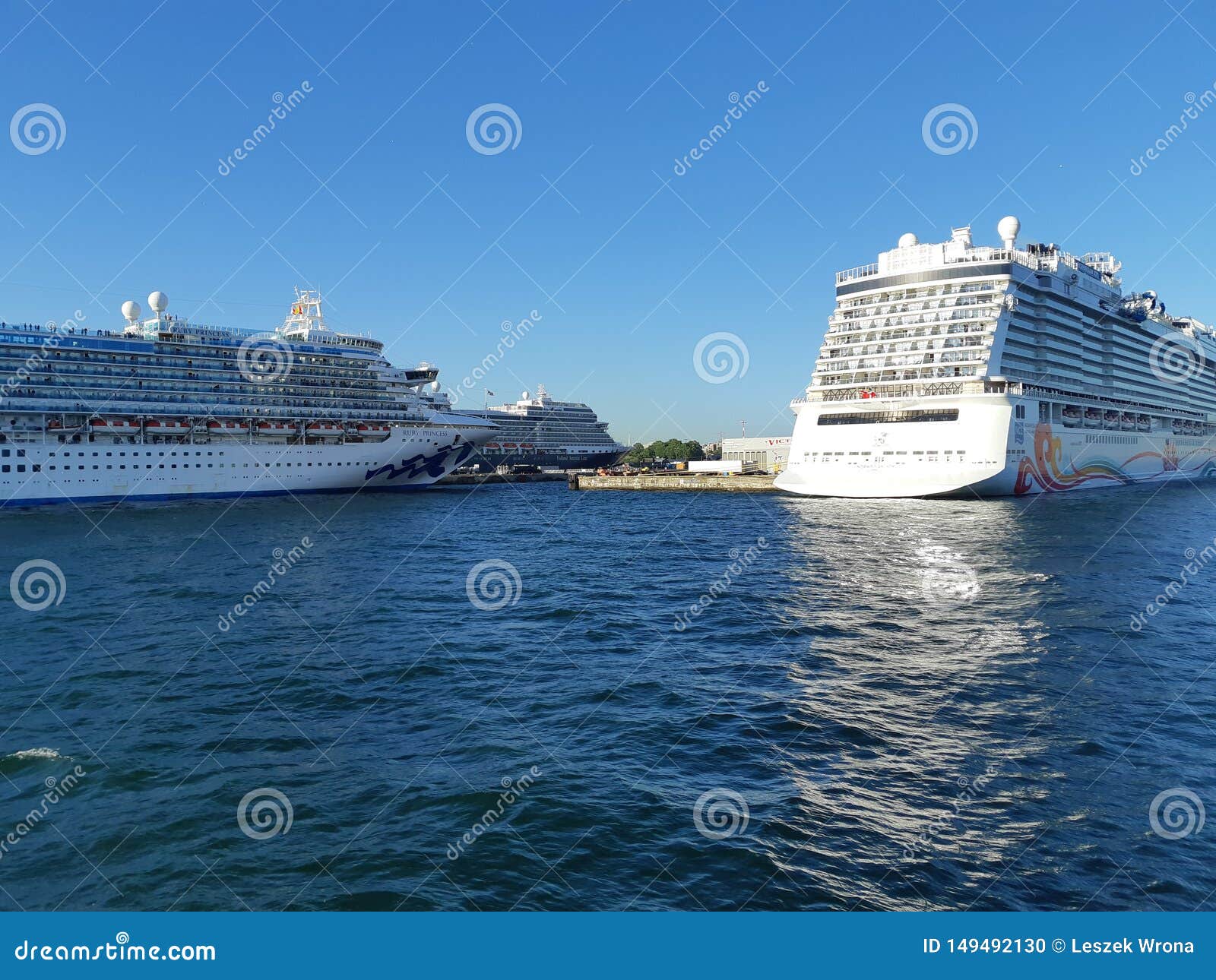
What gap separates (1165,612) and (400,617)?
22015mm

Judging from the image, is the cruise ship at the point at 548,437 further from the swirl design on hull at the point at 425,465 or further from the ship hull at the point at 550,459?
the swirl design on hull at the point at 425,465

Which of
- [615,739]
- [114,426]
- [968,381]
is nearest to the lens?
[615,739]

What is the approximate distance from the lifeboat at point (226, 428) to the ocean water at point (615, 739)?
44654 mm

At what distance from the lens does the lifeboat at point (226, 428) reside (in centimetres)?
6831

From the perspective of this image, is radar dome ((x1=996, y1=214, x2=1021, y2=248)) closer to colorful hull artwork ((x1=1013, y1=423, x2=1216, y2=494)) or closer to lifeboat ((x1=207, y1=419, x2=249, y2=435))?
colorful hull artwork ((x1=1013, y1=423, x2=1216, y2=494))

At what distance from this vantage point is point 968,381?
175 feet

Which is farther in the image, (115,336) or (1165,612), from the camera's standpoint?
(115,336)

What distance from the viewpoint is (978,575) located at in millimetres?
25062

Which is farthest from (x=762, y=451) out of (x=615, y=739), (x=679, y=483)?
(x=615, y=739)

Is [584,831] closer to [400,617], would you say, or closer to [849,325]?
[400,617]

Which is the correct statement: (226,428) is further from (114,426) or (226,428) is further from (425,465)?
(425,465)

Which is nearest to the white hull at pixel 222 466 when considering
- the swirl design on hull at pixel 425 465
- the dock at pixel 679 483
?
the swirl design on hull at pixel 425 465

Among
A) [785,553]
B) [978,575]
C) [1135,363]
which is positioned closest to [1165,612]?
[978,575]

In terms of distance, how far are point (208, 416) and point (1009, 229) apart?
81948 mm
